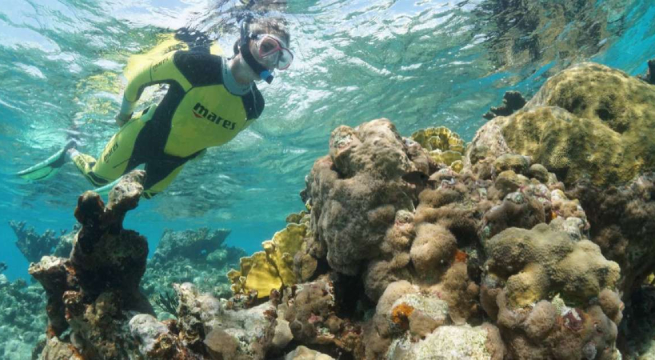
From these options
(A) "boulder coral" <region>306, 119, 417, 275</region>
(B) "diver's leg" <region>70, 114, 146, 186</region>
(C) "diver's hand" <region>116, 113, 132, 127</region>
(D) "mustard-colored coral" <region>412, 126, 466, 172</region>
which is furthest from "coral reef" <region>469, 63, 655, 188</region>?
(C) "diver's hand" <region>116, 113, 132, 127</region>

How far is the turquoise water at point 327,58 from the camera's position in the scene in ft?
34.5

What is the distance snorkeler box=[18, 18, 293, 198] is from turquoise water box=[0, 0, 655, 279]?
10.9ft

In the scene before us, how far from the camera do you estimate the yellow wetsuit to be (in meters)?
7.32

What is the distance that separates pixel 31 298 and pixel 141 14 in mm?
11850

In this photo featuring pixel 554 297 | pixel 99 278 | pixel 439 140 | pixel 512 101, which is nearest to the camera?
pixel 554 297

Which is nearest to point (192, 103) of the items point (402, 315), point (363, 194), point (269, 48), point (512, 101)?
point (269, 48)

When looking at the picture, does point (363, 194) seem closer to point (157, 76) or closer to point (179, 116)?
point (179, 116)

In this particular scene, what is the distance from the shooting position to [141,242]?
14.3 feet

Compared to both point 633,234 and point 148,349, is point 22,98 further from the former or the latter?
point 633,234

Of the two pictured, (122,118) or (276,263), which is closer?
(276,263)

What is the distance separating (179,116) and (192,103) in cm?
40

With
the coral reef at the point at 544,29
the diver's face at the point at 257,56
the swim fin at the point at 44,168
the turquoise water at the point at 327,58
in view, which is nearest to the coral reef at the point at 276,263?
the diver's face at the point at 257,56

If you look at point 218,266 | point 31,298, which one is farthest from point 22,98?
point 218,266

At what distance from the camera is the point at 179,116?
758cm
